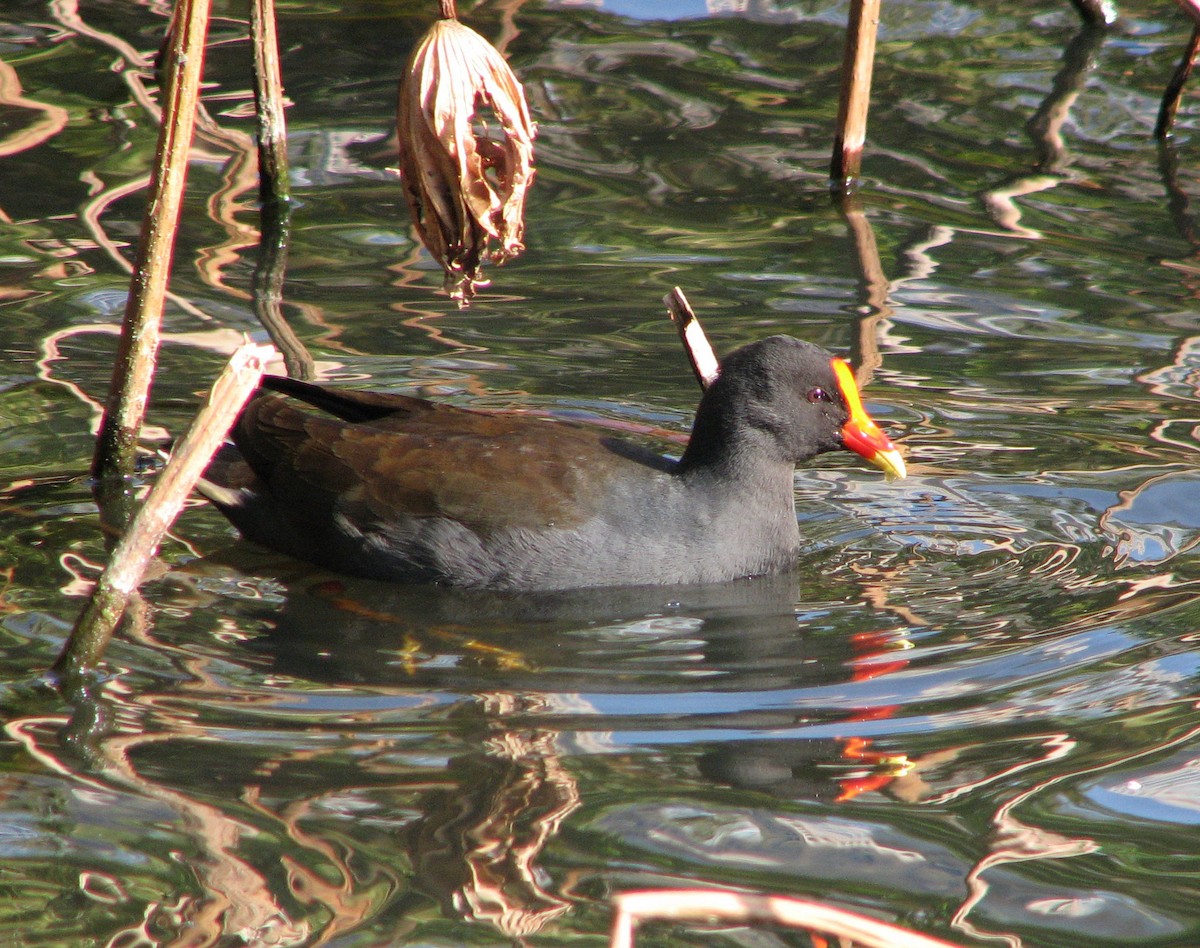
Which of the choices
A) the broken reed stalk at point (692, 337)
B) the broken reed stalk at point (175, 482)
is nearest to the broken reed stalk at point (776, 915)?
the broken reed stalk at point (175, 482)

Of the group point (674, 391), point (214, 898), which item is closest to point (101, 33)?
point (674, 391)

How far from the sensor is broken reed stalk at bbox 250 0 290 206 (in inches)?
246

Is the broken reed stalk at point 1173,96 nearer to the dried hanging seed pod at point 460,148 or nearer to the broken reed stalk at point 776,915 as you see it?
the dried hanging seed pod at point 460,148

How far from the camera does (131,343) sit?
4453 mm

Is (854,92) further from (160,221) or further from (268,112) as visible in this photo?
(160,221)

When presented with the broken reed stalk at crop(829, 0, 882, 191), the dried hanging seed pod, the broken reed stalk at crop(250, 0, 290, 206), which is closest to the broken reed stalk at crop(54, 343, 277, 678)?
the dried hanging seed pod

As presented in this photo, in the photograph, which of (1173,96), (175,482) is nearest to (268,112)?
(175,482)

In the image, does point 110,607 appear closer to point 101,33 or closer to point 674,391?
point 674,391

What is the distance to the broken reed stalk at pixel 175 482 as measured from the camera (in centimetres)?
327

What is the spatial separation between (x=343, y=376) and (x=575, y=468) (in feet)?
4.66

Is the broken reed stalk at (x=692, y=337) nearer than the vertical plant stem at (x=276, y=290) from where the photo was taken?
Yes

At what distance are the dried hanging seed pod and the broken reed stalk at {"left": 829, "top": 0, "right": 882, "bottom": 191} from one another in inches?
111

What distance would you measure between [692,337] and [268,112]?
253cm

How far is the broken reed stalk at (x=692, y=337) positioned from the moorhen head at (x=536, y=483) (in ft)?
0.56
